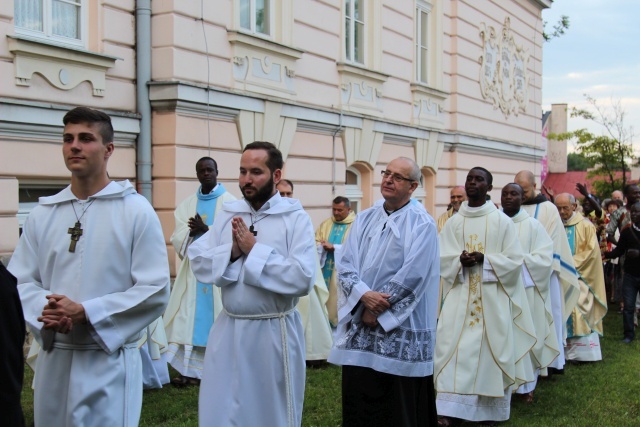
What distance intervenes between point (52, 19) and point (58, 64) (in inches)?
24.0

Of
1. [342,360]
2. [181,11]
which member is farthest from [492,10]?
[342,360]

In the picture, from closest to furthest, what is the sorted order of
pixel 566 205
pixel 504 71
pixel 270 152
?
pixel 270 152 < pixel 566 205 < pixel 504 71

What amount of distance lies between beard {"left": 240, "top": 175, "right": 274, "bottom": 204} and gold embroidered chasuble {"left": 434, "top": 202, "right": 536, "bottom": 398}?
2738 mm

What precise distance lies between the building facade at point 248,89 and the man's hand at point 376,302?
4783 mm

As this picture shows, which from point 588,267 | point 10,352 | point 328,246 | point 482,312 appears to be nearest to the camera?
point 10,352

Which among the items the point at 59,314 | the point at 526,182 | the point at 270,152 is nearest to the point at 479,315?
the point at 526,182

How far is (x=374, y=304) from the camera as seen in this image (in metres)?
5.29

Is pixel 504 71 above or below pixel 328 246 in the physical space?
above

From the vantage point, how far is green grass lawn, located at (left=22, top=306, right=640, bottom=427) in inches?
267

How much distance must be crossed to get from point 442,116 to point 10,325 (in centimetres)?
1582

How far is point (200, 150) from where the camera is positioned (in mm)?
10609

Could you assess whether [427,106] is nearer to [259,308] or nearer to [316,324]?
[316,324]

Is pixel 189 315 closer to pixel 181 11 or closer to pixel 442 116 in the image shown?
pixel 181 11

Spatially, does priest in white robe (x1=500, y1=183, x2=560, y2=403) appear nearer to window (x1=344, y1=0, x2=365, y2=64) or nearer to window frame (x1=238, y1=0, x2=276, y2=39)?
window frame (x1=238, y1=0, x2=276, y2=39)
